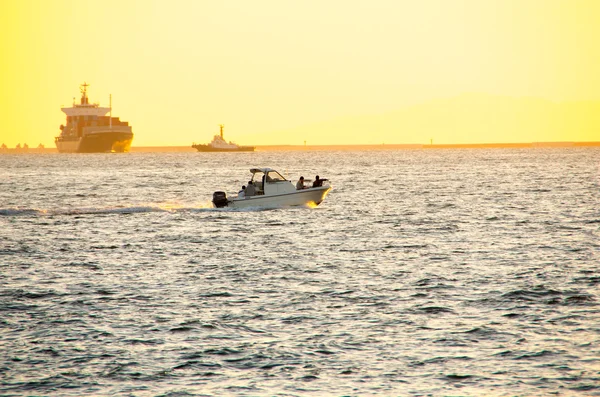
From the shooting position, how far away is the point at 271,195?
4522 centimetres

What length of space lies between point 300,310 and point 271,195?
2622cm

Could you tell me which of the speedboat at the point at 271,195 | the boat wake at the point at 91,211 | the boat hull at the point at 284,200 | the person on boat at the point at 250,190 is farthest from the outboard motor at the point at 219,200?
the boat wake at the point at 91,211

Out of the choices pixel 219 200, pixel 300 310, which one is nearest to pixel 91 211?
pixel 219 200

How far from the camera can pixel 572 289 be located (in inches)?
850

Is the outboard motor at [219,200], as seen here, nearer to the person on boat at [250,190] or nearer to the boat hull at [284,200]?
the boat hull at [284,200]

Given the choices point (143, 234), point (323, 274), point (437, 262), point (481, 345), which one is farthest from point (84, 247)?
point (481, 345)

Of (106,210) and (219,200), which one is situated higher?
(219,200)

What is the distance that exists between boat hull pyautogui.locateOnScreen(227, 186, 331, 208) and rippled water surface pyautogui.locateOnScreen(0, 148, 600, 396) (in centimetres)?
578

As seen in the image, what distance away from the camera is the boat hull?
1795 inches

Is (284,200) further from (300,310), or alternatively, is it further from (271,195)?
(300,310)

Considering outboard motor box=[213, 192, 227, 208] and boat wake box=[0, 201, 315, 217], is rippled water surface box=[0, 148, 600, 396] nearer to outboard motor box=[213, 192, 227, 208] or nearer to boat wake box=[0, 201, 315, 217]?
outboard motor box=[213, 192, 227, 208]

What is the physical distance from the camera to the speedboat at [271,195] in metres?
45.0

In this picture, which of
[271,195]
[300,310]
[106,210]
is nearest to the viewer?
[300,310]

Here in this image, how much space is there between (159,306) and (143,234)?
A: 1752 centimetres
